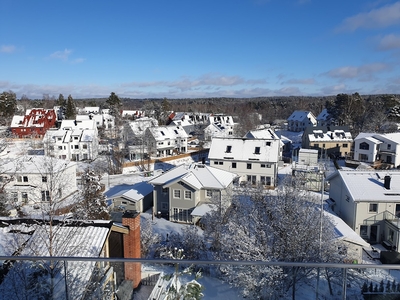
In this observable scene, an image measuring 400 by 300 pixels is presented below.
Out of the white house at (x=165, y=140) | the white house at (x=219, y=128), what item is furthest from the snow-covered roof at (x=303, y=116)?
the white house at (x=165, y=140)

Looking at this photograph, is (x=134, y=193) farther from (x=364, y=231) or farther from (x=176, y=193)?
(x=364, y=231)

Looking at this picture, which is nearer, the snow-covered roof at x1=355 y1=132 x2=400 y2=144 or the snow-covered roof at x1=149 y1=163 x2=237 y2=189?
the snow-covered roof at x1=149 y1=163 x2=237 y2=189

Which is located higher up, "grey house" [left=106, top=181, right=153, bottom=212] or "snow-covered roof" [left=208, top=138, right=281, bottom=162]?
"snow-covered roof" [left=208, top=138, right=281, bottom=162]

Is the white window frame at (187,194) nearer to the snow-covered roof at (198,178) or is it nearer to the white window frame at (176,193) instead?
the white window frame at (176,193)

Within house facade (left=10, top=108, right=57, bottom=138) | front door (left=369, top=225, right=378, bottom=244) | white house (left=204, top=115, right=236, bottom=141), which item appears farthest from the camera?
white house (left=204, top=115, right=236, bottom=141)

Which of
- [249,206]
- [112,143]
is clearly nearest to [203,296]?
[249,206]

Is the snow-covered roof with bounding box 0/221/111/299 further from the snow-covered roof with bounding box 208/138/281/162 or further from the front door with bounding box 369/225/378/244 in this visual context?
the snow-covered roof with bounding box 208/138/281/162

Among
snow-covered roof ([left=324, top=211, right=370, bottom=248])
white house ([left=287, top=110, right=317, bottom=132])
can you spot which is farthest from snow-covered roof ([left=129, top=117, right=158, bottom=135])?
white house ([left=287, top=110, right=317, bottom=132])
